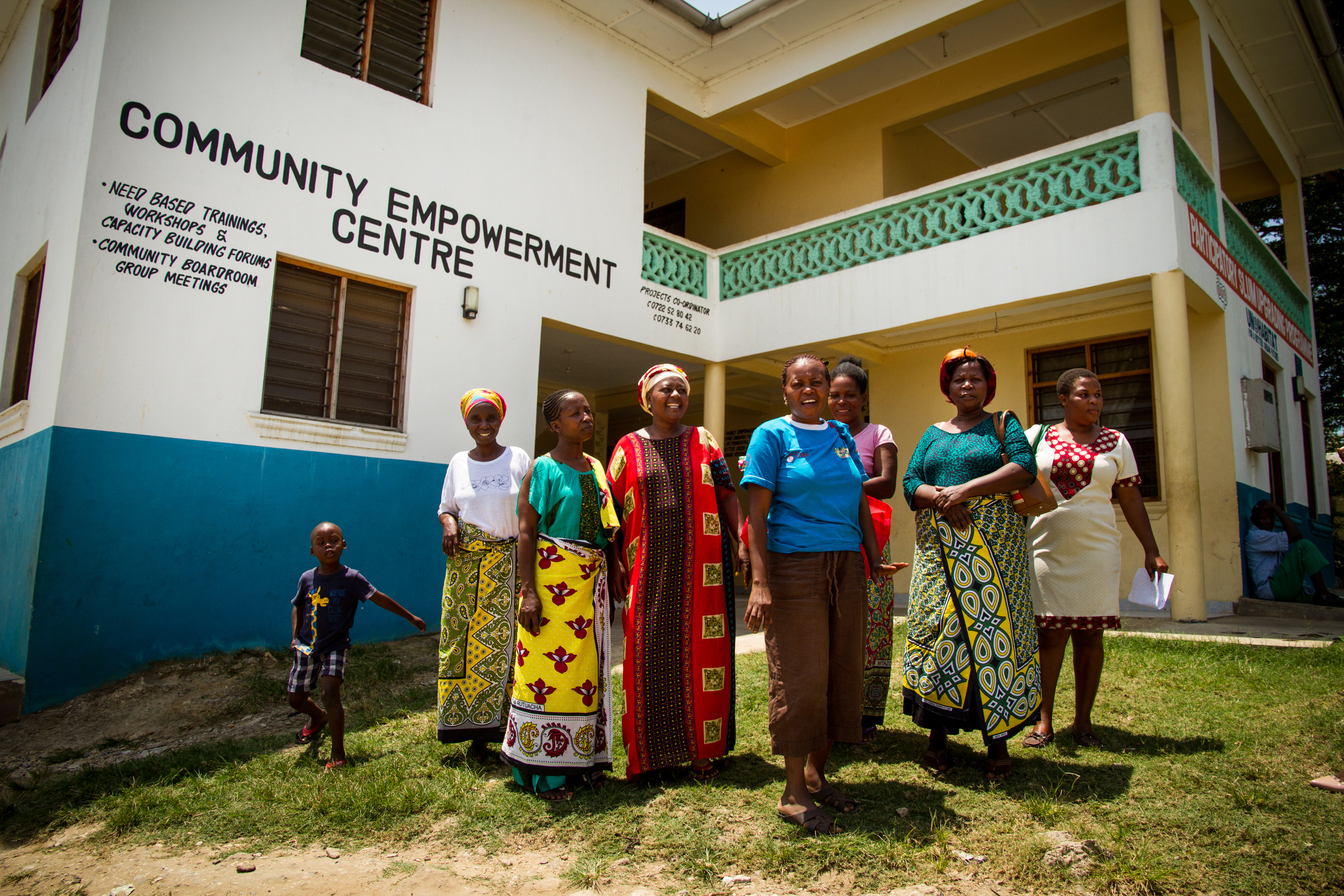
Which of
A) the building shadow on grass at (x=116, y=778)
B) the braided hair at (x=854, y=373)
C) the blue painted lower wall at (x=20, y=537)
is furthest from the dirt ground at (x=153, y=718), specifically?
the braided hair at (x=854, y=373)

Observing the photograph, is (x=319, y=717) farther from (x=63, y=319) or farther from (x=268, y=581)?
(x=63, y=319)

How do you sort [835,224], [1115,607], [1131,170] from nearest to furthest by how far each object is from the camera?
[1115,607] → [1131,170] → [835,224]

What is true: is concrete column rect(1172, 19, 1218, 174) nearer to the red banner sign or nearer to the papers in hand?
the red banner sign

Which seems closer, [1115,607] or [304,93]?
[1115,607]

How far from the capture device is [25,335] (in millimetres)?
6496

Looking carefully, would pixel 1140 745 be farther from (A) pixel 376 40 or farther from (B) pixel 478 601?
(A) pixel 376 40

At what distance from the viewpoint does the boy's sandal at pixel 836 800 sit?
2.84 metres

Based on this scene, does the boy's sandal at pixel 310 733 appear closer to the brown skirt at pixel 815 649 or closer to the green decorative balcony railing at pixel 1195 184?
the brown skirt at pixel 815 649

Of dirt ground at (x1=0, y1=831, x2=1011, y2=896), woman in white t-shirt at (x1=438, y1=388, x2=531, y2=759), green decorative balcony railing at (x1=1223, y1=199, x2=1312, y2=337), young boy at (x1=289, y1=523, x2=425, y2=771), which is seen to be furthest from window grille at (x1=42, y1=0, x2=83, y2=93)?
green decorative balcony railing at (x1=1223, y1=199, x2=1312, y2=337)

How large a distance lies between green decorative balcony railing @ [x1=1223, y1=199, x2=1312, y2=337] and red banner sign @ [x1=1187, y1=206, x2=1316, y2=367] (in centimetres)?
8

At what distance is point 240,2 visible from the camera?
6309mm

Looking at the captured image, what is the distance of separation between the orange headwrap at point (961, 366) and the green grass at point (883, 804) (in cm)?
149

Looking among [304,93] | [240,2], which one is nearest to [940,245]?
[304,93]

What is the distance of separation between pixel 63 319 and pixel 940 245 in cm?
724
